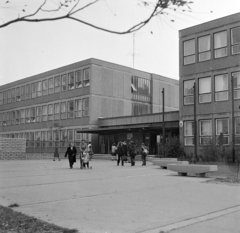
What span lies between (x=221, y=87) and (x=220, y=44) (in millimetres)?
3416

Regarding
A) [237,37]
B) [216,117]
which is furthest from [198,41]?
[216,117]

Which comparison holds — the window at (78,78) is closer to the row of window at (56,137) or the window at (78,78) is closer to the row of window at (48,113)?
the row of window at (48,113)

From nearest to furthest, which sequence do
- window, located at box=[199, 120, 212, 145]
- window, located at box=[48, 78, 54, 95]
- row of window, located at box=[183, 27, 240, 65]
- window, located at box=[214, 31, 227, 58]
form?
row of window, located at box=[183, 27, 240, 65], window, located at box=[214, 31, 227, 58], window, located at box=[199, 120, 212, 145], window, located at box=[48, 78, 54, 95]

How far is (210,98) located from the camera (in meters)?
30.1

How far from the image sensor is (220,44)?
29734 millimetres

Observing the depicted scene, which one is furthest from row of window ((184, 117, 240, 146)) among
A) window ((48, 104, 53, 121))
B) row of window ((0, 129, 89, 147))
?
window ((48, 104, 53, 121))

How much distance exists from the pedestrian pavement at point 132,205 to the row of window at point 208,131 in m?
16.6

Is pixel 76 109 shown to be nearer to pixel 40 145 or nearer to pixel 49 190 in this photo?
pixel 40 145

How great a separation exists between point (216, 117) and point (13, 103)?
128 feet

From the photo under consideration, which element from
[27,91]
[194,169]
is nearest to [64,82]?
[27,91]

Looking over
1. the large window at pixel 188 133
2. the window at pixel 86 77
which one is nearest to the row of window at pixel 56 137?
the window at pixel 86 77

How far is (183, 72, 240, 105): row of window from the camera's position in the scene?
2856 centimetres

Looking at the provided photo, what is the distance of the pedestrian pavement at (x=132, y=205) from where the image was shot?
652cm

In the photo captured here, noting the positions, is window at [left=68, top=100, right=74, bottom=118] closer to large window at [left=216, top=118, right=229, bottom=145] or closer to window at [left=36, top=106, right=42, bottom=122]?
window at [left=36, top=106, right=42, bottom=122]
